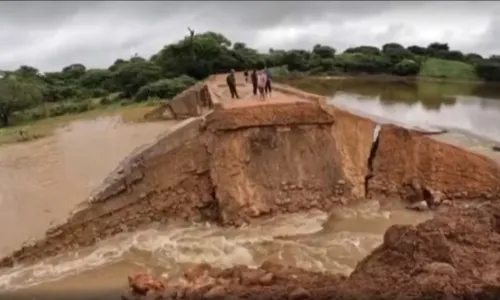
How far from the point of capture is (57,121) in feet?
99.6

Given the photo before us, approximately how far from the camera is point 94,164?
19.8 metres

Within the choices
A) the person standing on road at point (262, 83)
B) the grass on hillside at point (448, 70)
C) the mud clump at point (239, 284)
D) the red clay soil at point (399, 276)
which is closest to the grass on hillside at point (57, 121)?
the person standing on road at point (262, 83)

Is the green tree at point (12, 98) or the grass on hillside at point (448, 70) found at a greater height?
the green tree at point (12, 98)

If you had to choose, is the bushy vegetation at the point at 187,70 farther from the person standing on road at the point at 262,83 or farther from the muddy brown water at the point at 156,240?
the person standing on road at the point at 262,83

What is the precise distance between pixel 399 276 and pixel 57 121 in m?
24.2

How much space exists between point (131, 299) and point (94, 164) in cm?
1003

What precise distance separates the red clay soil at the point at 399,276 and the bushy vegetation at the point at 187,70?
23.3m

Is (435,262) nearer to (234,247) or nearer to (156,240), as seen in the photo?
(234,247)

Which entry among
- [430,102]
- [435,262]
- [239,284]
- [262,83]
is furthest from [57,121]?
[435,262]

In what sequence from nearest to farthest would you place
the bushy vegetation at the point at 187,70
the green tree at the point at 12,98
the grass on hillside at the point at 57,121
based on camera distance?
1. the grass on hillside at the point at 57,121
2. the green tree at the point at 12,98
3. the bushy vegetation at the point at 187,70

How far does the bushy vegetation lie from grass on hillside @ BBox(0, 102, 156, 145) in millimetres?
→ 1292

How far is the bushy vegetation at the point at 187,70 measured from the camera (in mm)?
33219

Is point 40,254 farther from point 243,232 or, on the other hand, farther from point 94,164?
point 94,164

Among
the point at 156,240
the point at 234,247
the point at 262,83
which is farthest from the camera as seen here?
the point at 262,83
